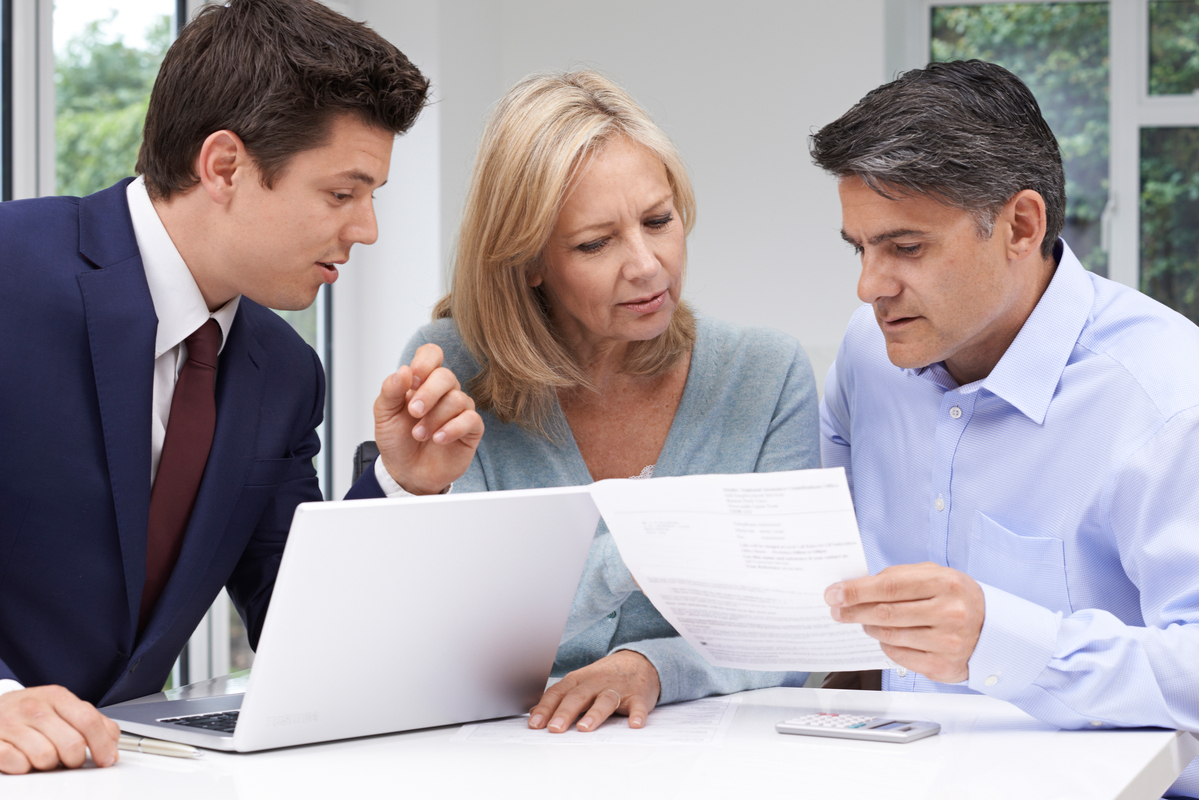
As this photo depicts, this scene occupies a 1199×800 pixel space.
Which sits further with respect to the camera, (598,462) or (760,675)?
(598,462)

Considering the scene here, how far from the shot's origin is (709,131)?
12.5 feet

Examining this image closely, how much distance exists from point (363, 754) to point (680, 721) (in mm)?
351

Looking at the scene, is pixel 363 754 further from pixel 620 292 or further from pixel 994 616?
pixel 620 292

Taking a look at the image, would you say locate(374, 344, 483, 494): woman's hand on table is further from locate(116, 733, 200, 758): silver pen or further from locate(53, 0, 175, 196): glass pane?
locate(53, 0, 175, 196): glass pane

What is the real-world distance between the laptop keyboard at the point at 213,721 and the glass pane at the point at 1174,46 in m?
4.01

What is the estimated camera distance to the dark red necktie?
1388 mm

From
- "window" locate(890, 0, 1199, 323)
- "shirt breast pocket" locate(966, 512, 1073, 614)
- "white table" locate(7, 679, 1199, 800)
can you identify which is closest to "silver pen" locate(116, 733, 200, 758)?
"white table" locate(7, 679, 1199, 800)

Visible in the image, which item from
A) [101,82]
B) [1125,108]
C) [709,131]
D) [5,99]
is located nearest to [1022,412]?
[5,99]

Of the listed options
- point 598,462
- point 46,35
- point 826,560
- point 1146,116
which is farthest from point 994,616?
point 1146,116

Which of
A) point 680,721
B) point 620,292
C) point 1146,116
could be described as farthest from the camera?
point 1146,116

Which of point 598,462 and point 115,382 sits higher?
point 115,382

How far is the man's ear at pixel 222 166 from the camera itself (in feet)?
4.83

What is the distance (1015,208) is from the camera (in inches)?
57.5

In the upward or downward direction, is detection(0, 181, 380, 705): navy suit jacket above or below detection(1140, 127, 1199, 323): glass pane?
below
